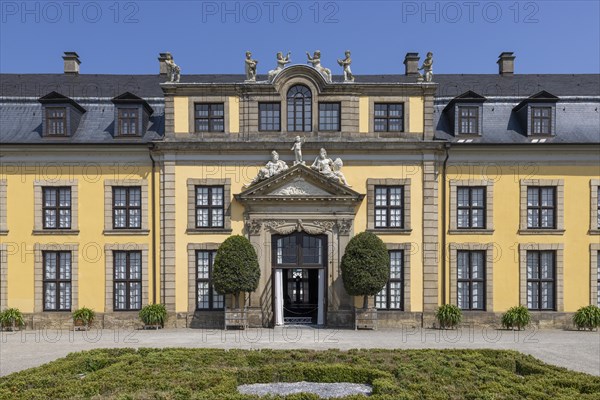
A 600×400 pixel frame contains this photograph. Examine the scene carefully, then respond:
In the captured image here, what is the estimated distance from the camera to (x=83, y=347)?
17.2 meters

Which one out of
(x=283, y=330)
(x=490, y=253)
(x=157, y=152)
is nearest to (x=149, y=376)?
(x=283, y=330)

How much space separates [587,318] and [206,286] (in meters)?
16.3

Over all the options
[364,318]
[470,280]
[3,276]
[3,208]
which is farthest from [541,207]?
[3,276]

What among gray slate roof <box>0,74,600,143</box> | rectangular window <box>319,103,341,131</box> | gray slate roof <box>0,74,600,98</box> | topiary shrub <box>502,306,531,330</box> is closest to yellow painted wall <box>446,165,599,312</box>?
topiary shrub <box>502,306,531,330</box>

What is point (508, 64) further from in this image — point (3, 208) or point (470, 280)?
point (3, 208)

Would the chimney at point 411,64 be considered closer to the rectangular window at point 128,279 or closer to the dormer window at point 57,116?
the rectangular window at point 128,279

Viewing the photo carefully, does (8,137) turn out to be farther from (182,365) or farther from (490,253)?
(490,253)

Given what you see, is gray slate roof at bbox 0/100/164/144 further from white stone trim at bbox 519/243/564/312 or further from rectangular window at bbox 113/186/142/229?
white stone trim at bbox 519/243/564/312

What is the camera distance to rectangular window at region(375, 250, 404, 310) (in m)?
22.2

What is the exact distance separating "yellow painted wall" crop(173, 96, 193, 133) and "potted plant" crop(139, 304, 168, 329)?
768cm

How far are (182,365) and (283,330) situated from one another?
8198 millimetres

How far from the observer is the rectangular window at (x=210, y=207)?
22422 millimetres

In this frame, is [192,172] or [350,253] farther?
[192,172]

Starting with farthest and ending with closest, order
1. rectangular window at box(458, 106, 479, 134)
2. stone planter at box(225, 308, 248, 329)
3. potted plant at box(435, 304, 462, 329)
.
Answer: rectangular window at box(458, 106, 479, 134) < potted plant at box(435, 304, 462, 329) < stone planter at box(225, 308, 248, 329)
